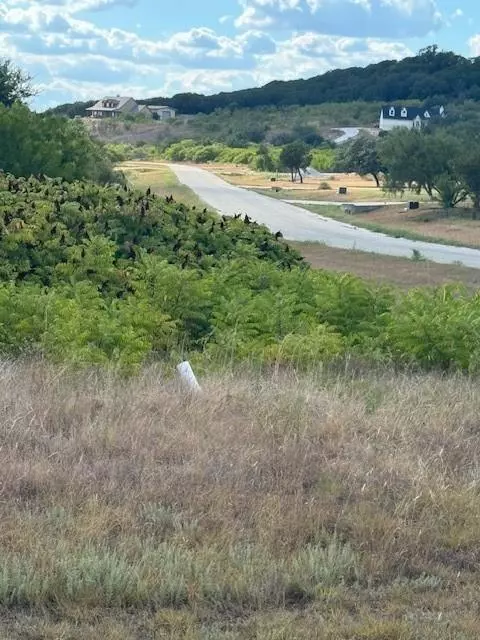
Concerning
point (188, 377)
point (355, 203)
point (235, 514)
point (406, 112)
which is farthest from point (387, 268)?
point (406, 112)

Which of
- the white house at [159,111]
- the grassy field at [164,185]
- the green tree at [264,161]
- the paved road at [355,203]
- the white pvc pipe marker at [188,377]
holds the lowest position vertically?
the paved road at [355,203]

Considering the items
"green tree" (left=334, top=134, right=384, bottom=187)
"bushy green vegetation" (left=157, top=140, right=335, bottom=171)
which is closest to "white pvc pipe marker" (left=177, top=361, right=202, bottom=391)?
"green tree" (left=334, top=134, right=384, bottom=187)

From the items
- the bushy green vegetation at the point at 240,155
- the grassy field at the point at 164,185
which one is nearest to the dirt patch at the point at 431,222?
the grassy field at the point at 164,185

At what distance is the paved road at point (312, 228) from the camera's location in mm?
36250

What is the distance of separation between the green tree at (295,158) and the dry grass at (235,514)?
85924 mm

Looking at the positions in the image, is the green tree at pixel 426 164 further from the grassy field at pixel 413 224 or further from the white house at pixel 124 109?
the white house at pixel 124 109

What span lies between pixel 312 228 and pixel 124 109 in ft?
473

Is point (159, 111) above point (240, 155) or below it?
above

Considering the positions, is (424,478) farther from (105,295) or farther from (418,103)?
(418,103)

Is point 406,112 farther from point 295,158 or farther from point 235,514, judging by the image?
point 235,514

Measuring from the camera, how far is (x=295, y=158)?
91.5 m

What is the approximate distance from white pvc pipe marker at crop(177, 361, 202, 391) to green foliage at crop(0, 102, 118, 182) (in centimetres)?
1203

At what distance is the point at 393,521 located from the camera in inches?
180

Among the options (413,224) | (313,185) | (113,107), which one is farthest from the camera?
(113,107)
